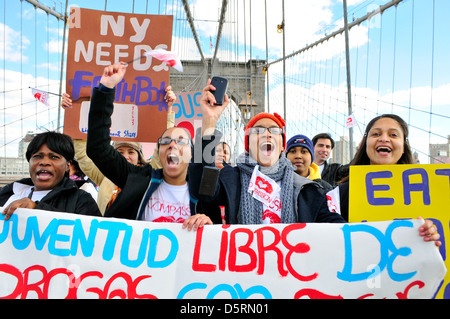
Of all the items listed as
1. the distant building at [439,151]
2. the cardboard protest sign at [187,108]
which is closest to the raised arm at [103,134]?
the cardboard protest sign at [187,108]

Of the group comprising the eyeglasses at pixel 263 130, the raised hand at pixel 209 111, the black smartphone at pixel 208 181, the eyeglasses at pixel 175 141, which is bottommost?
the black smartphone at pixel 208 181

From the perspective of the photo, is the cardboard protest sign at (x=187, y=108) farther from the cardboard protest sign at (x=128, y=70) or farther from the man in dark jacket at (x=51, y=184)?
the man in dark jacket at (x=51, y=184)

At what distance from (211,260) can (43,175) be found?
89 cm

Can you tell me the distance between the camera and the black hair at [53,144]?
169 cm

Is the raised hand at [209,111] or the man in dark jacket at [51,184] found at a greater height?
the raised hand at [209,111]

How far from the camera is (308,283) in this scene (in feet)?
4.25

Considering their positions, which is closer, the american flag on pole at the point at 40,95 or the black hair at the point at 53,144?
the black hair at the point at 53,144

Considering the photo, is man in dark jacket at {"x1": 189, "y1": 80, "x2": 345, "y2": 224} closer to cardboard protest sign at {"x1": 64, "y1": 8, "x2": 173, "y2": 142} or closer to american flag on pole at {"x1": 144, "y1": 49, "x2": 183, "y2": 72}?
american flag on pole at {"x1": 144, "y1": 49, "x2": 183, "y2": 72}

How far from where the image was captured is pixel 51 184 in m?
1.65

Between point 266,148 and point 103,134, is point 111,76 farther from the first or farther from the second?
point 266,148

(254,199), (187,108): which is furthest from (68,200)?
(187,108)

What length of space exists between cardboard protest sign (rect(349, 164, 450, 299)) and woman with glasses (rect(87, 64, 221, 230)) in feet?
2.12

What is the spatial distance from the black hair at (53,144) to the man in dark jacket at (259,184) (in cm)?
66
